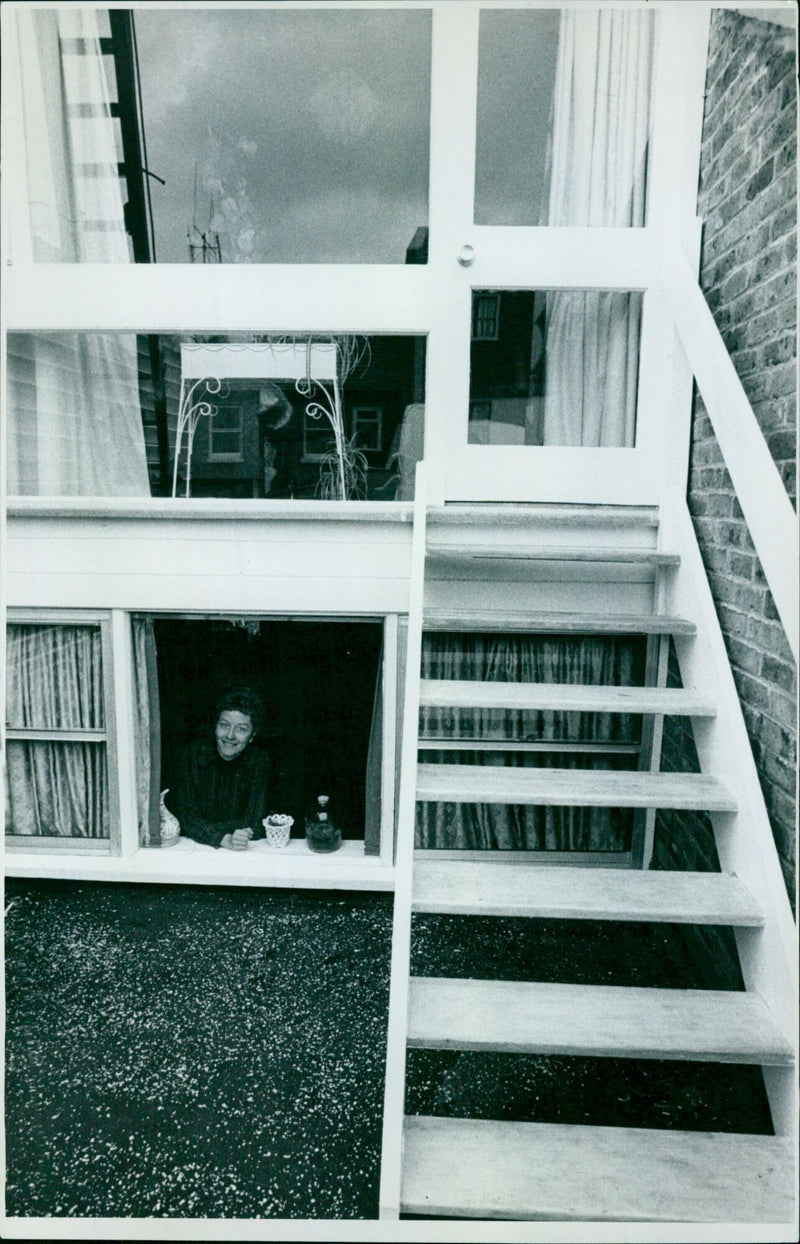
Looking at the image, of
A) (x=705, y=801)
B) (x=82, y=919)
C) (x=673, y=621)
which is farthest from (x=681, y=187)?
(x=82, y=919)

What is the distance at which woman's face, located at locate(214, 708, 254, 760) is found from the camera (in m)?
3.50

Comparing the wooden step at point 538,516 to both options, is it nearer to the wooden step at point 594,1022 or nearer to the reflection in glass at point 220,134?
the reflection in glass at point 220,134

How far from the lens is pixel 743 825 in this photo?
6.99 ft

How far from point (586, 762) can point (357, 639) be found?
1132mm

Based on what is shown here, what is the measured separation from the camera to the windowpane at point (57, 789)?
11.2ft

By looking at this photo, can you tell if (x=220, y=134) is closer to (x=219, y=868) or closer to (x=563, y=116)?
(x=563, y=116)

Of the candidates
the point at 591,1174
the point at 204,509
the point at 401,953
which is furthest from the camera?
the point at 204,509

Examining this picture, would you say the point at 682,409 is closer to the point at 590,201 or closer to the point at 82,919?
the point at 590,201

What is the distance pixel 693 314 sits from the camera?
239 centimetres

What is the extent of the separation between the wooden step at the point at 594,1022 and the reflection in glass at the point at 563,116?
2646 mm

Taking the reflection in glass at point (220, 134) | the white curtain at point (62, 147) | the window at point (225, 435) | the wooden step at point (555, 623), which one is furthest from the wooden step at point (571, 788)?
the white curtain at point (62, 147)

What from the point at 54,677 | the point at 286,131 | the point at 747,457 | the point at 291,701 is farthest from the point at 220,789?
the point at 286,131

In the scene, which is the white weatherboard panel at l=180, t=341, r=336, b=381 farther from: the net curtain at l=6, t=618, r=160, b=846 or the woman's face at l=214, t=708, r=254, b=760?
the woman's face at l=214, t=708, r=254, b=760

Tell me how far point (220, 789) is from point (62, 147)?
2675mm
